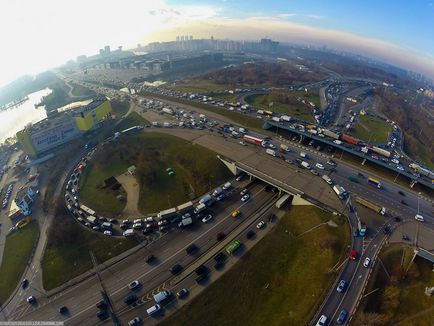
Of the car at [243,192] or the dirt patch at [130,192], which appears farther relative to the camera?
the car at [243,192]

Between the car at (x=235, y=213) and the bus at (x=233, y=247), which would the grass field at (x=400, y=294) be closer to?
the bus at (x=233, y=247)

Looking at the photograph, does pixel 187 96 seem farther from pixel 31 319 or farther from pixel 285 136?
pixel 31 319

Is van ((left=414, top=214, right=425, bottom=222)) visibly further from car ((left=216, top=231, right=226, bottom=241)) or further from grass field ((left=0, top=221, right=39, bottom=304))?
grass field ((left=0, top=221, right=39, bottom=304))

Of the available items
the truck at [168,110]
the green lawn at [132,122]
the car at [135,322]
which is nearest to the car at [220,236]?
the car at [135,322]

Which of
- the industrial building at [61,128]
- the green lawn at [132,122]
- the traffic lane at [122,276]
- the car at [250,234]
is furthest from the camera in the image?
the green lawn at [132,122]

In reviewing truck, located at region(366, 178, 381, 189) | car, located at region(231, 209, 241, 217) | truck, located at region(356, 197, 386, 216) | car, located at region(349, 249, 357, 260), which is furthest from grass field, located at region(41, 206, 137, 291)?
truck, located at region(366, 178, 381, 189)

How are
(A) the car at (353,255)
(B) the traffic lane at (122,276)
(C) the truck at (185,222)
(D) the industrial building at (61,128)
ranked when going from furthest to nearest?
(D) the industrial building at (61,128), (C) the truck at (185,222), (A) the car at (353,255), (B) the traffic lane at (122,276)

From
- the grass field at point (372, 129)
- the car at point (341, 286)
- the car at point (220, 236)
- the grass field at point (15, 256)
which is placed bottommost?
the grass field at point (15, 256)
